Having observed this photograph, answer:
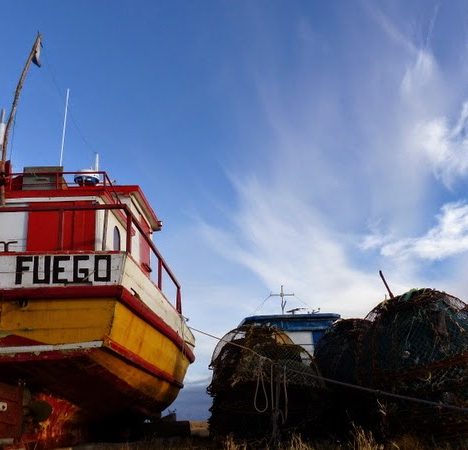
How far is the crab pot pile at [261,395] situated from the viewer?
7.09 m

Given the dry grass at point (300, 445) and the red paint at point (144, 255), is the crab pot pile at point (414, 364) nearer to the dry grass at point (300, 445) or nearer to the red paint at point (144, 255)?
the dry grass at point (300, 445)

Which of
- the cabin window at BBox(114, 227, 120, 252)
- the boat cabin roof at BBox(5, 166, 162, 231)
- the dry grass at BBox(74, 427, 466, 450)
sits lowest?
the dry grass at BBox(74, 427, 466, 450)

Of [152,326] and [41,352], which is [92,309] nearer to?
[41,352]

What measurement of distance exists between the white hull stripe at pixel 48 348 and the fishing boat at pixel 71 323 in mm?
11

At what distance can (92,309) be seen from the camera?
6.38 m

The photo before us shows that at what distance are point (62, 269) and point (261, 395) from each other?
10.3 ft

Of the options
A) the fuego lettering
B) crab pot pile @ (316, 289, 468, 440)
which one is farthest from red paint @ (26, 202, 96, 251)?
crab pot pile @ (316, 289, 468, 440)

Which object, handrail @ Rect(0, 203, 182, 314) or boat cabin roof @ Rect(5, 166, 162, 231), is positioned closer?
→ handrail @ Rect(0, 203, 182, 314)

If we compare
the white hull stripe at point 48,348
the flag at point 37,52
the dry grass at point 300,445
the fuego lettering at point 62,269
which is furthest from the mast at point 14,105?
the dry grass at point 300,445

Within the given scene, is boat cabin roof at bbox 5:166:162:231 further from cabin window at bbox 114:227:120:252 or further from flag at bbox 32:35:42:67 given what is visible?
flag at bbox 32:35:42:67

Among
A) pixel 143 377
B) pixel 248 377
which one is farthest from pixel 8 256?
pixel 248 377

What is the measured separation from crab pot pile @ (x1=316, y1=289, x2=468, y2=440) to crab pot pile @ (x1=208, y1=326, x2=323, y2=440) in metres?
0.60

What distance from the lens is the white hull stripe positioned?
6191 millimetres

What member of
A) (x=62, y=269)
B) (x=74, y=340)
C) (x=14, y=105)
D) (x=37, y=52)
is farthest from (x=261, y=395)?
(x=37, y=52)
